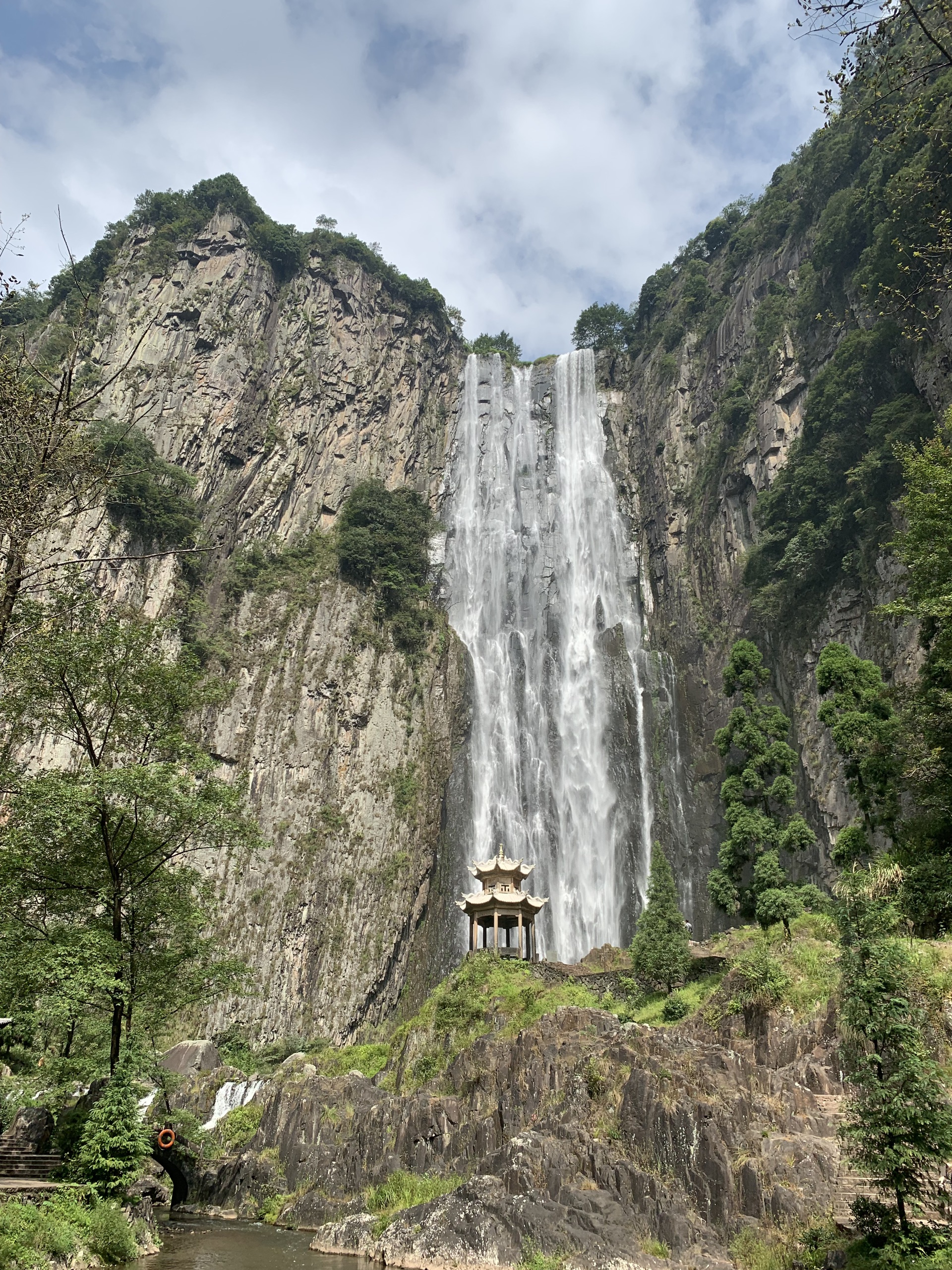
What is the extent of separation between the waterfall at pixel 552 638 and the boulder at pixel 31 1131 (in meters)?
22.6

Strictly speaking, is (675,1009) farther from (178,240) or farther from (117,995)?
(178,240)

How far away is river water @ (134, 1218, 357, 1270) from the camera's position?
39.1 feet

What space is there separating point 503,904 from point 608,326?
136ft

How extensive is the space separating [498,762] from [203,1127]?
20166 mm

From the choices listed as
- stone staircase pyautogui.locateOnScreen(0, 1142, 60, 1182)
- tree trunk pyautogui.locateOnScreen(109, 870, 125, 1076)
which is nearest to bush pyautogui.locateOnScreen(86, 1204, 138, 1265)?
stone staircase pyautogui.locateOnScreen(0, 1142, 60, 1182)

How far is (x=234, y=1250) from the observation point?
45.0 ft

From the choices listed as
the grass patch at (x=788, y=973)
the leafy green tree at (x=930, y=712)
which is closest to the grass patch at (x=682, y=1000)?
the grass patch at (x=788, y=973)

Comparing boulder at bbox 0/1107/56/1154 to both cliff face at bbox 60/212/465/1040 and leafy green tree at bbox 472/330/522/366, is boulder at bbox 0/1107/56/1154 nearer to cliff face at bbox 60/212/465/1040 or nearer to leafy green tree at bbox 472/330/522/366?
cliff face at bbox 60/212/465/1040

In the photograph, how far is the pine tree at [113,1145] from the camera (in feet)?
37.0

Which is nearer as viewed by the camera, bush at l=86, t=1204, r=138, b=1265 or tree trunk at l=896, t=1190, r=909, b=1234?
tree trunk at l=896, t=1190, r=909, b=1234

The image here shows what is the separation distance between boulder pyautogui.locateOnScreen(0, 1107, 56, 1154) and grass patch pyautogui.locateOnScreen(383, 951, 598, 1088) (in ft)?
30.9

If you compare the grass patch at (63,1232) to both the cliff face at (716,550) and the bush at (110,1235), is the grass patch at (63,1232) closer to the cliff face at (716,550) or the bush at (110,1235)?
the bush at (110,1235)

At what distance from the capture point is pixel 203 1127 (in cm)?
2286

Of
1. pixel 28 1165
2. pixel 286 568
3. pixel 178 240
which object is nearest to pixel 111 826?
pixel 28 1165
